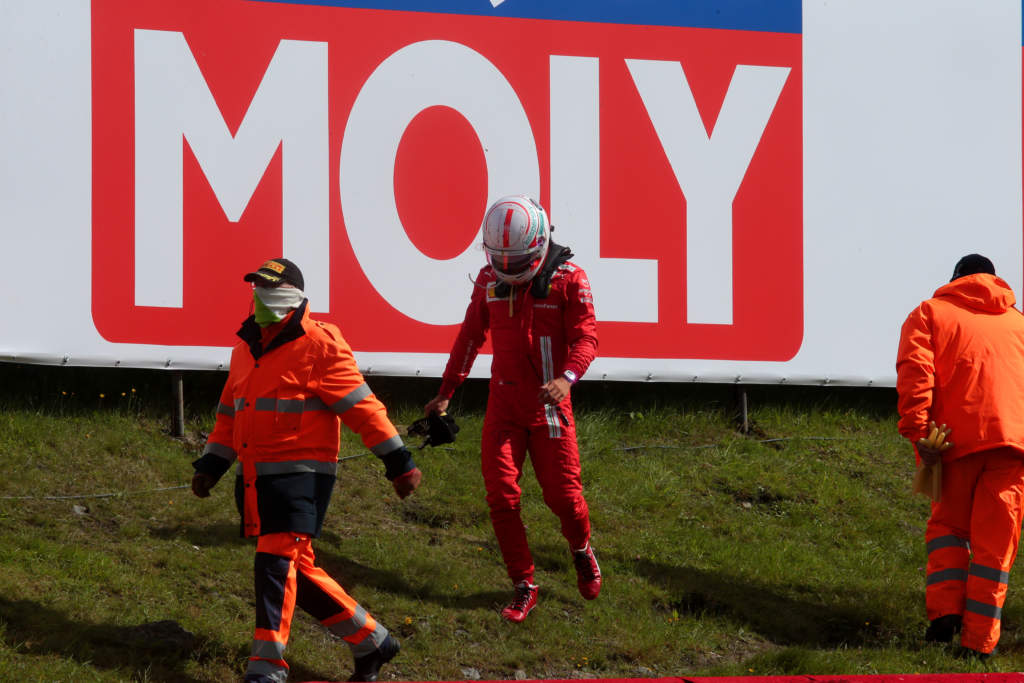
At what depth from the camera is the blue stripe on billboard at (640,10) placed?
847 centimetres

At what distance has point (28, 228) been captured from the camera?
7594 mm

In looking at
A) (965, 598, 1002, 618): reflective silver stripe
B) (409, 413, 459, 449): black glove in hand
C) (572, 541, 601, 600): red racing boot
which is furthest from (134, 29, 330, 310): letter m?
(965, 598, 1002, 618): reflective silver stripe

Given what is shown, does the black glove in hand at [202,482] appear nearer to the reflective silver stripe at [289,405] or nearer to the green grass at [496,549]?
the reflective silver stripe at [289,405]

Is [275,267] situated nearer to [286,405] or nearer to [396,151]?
[286,405]

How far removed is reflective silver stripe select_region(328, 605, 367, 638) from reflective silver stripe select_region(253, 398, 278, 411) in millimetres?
902

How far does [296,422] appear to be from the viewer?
4.89 metres

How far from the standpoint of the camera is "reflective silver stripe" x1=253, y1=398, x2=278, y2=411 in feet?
16.1

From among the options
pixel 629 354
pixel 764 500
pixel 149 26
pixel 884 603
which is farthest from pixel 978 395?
pixel 149 26

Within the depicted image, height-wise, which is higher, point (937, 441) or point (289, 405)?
point (289, 405)

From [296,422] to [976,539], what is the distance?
327 centimetres

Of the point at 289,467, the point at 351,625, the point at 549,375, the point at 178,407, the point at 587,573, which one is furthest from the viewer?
the point at 178,407

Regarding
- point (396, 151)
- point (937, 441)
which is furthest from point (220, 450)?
point (396, 151)

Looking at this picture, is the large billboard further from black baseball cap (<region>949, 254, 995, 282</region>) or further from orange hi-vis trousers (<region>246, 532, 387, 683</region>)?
orange hi-vis trousers (<region>246, 532, 387, 683</region>)

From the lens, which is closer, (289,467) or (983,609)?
(289,467)
